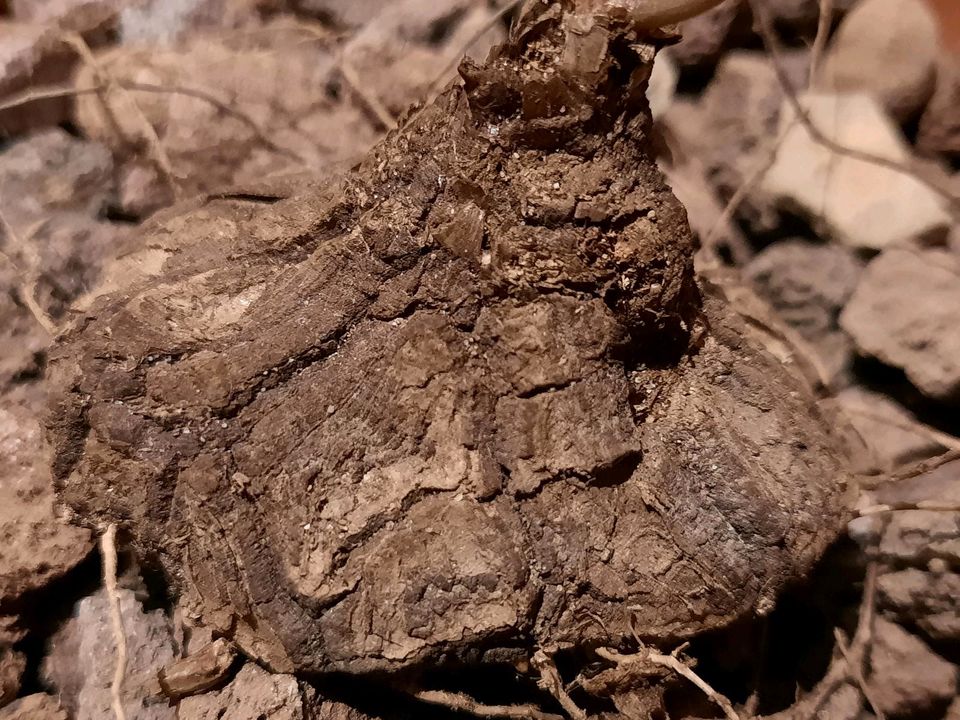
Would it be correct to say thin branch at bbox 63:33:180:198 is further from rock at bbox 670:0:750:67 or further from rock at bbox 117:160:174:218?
rock at bbox 670:0:750:67

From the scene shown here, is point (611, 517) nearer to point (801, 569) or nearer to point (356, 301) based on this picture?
point (801, 569)

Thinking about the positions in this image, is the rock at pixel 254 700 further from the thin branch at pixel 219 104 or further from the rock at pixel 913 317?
the rock at pixel 913 317

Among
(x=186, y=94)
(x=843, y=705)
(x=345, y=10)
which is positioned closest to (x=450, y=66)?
(x=345, y=10)

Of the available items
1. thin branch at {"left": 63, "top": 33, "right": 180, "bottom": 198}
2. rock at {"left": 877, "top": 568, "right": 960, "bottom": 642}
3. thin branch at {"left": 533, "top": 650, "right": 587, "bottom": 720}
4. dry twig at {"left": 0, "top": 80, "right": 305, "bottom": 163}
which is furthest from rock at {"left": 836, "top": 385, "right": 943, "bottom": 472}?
thin branch at {"left": 63, "top": 33, "right": 180, "bottom": 198}

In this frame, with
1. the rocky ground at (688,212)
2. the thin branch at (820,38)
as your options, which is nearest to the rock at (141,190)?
the rocky ground at (688,212)

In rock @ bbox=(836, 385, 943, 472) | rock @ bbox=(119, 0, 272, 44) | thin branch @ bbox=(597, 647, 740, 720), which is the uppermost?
rock @ bbox=(119, 0, 272, 44)

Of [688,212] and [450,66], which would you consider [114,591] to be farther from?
[688,212]

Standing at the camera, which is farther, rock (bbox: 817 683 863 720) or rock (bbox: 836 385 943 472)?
rock (bbox: 836 385 943 472)
